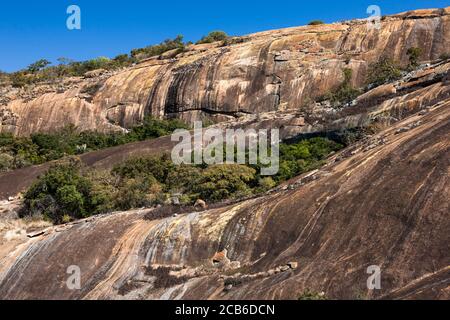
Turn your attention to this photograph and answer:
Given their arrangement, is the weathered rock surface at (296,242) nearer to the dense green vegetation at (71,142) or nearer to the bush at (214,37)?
the dense green vegetation at (71,142)

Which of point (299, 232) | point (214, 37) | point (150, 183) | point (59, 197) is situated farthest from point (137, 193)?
point (214, 37)

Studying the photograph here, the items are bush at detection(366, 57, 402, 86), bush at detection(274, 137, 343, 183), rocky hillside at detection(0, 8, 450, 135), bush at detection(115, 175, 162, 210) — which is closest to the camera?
bush at detection(115, 175, 162, 210)

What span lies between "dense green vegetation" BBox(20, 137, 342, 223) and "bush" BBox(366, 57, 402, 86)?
27.5ft

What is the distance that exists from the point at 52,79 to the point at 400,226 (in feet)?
178

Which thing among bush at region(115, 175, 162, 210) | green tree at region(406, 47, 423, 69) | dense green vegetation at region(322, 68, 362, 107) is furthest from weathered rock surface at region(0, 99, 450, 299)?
green tree at region(406, 47, 423, 69)

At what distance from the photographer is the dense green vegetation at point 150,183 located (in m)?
28.9

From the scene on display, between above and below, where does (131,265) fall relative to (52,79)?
Result: below

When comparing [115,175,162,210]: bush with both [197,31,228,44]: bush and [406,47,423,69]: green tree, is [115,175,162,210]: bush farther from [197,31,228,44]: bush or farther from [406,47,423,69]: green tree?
[197,31,228,44]: bush

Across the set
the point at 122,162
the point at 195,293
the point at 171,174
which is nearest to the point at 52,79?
the point at 122,162

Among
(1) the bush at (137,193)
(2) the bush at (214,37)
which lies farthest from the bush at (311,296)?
(2) the bush at (214,37)

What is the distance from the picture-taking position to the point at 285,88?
47.8m

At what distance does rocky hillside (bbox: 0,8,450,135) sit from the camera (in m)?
46.6

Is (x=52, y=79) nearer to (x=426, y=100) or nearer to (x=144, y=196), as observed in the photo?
(x=144, y=196)

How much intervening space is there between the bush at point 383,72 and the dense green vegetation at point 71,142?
14.7 metres
